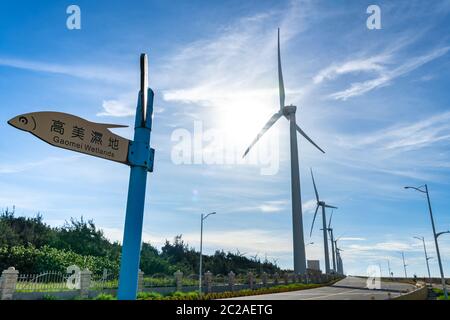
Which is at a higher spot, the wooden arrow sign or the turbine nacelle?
the turbine nacelle

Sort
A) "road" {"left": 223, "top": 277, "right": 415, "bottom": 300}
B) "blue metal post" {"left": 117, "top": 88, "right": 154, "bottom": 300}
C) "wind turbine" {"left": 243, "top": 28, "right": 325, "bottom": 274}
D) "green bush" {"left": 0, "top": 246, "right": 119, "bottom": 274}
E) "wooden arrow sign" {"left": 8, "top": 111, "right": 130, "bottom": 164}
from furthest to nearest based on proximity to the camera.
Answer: "wind turbine" {"left": 243, "top": 28, "right": 325, "bottom": 274} < "green bush" {"left": 0, "top": 246, "right": 119, "bottom": 274} < "road" {"left": 223, "top": 277, "right": 415, "bottom": 300} < "blue metal post" {"left": 117, "top": 88, "right": 154, "bottom": 300} < "wooden arrow sign" {"left": 8, "top": 111, "right": 130, "bottom": 164}

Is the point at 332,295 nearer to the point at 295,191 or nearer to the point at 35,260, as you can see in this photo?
the point at 295,191

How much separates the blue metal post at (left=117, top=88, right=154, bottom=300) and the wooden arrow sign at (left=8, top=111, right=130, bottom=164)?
0.19m

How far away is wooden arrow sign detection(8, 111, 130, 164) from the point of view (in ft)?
13.1

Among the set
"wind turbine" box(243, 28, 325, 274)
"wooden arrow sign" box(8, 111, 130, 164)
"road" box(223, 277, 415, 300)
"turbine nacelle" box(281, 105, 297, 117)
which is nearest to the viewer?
"wooden arrow sign" box(8, 111, 130, 164)

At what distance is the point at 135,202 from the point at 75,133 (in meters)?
1.17

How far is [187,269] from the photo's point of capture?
53906 millimetres

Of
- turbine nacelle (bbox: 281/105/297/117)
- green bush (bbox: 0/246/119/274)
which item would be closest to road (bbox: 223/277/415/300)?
green bush (bbox: 0/246/119/274)

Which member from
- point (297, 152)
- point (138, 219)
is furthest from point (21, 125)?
point (297, 152)

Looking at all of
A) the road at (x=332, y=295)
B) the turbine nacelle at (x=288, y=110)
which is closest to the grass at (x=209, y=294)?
the road at (x=332, y=295)

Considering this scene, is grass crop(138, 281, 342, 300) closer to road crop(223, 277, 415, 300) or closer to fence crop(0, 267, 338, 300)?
road crop(223, 277, 415, 300)

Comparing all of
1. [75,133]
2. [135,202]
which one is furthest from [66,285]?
[75,133]

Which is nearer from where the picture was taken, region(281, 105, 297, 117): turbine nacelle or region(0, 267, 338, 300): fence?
region(0, 267, 338, 300): fence
